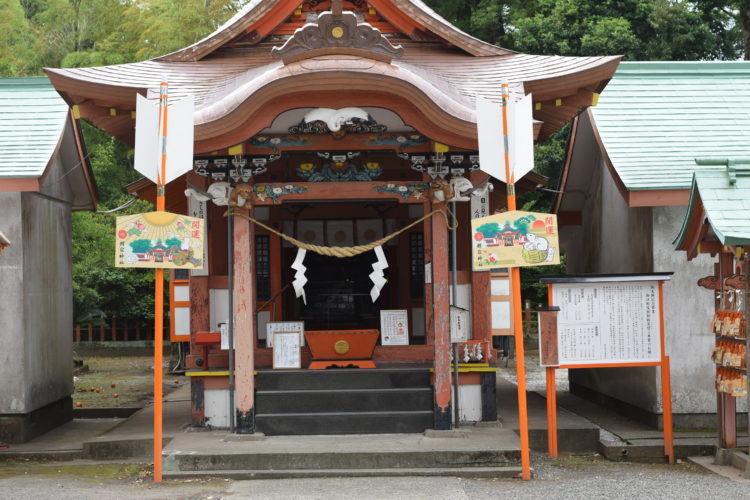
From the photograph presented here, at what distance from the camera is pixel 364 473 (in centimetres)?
895

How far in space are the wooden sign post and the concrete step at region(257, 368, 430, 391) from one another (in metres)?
1.69

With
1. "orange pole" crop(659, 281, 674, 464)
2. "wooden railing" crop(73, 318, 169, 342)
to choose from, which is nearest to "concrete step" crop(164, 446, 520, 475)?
"orange pole" crop(659, 281, 674, 464)

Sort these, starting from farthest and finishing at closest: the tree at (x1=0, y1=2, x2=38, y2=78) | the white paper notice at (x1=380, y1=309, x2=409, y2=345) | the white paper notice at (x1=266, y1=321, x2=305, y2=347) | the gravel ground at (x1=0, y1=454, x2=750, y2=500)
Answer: the tree at (x1=0, y1=2, x2=38, y2=78) → the white paper notice at (x1=380, y1=309, x2=409, y2=345) → the white paper notice at (x1=266, y1=321, x2=305, y2=347) → the gravel ground at (x1=0, y1=454, x2=750, y2=500)

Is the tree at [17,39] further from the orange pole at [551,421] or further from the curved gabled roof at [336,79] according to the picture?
the orange pole at [551,421]

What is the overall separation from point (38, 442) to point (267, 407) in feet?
10.5

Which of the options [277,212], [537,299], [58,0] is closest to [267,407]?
[277,212]

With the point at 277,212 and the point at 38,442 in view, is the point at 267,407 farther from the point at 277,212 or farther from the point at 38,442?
the point at 277,212

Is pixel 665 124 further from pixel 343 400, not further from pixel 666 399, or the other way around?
pixel 343 400

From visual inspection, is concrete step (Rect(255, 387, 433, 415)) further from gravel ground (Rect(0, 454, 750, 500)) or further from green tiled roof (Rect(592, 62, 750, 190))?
green tiled roof (Rect(592, 62, 750, 190))

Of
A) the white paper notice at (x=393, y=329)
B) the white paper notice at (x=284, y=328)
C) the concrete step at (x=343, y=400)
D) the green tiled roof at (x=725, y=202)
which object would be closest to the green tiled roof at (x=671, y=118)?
the green tiled roof at (x=725, y=202)

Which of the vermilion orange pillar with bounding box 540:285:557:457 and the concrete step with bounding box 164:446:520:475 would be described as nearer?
the concrete step with bounding box 164:446:520:475

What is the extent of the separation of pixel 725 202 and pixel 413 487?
404cm

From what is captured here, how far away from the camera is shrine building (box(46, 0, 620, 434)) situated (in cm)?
948

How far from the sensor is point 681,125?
11.9 meters
